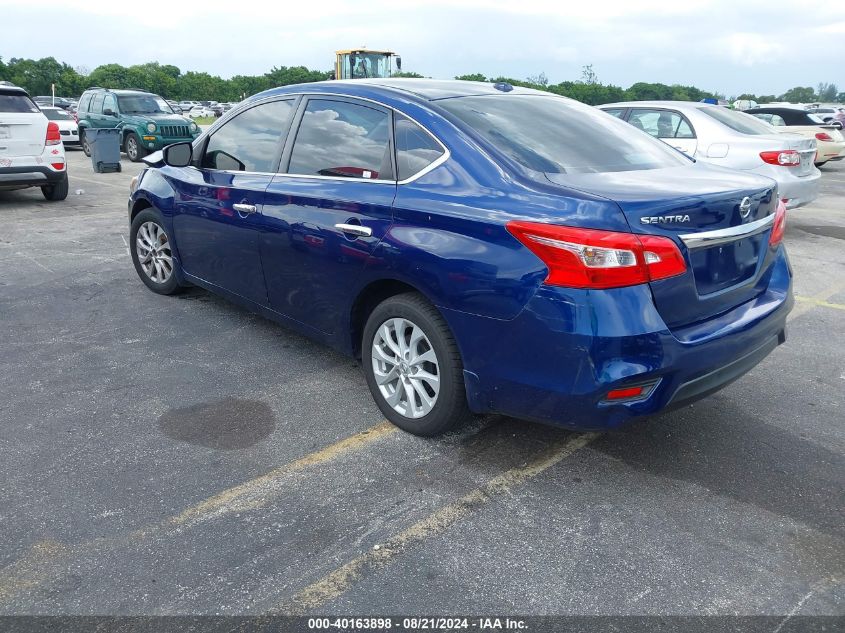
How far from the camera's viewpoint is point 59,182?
37.2ft

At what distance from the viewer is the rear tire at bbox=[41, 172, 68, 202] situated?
11578 millimetres

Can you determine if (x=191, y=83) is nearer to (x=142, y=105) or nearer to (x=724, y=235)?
(x=142, y=105)

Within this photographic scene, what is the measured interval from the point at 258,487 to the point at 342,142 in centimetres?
188

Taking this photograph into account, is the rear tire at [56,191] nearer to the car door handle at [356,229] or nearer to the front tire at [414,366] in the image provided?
the car door handle at [356,229]

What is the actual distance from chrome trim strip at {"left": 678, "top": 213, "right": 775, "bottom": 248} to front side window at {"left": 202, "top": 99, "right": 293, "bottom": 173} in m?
2.45

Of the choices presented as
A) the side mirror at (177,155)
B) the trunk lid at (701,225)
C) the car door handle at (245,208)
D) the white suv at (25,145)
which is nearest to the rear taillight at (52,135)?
the white suv at (25,145)

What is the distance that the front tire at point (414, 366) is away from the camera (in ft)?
11.3

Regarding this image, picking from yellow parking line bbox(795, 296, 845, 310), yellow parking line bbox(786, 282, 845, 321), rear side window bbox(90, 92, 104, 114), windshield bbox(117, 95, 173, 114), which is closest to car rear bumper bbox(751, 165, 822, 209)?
yellow parking line bbox(786, 282, 845, 321)

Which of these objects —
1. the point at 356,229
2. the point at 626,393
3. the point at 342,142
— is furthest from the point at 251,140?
the point at 626,393

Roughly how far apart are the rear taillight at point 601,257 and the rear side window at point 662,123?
7.21 meters

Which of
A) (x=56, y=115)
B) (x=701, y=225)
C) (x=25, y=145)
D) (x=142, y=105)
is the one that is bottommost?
(x=701, y=225)

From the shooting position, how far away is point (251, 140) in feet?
15.5

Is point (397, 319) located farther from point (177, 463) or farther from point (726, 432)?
point (726, 432)

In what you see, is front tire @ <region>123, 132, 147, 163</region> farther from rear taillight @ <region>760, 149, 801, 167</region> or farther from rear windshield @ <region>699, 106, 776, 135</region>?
rear taillight @ <region>760, 149, 801, 167</region>
